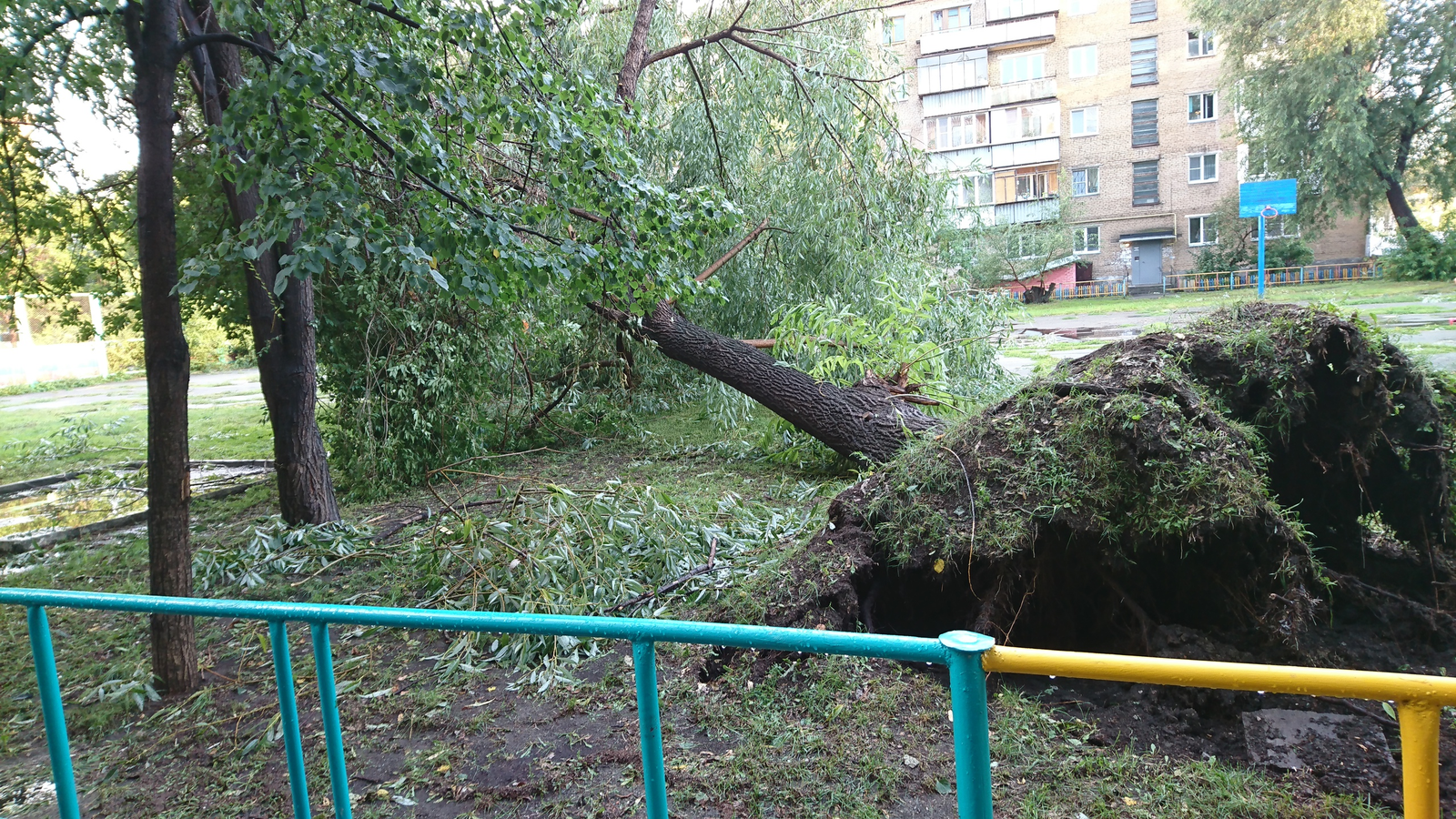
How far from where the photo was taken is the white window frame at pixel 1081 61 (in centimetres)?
3559

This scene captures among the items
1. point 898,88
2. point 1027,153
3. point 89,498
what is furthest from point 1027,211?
point 89,498

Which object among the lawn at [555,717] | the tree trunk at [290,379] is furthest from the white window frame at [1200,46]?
the tree trunk at [290,379]

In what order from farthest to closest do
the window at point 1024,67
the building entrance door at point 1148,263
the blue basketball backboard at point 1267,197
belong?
1. the building entrance door at point 1148,263
2. the window at point 1024,67
3. the blue basketball backboard at point 1267,197

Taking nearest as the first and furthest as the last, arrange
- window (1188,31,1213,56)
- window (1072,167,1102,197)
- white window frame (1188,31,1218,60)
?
1. white window frame (1188,31,1218,60)
2. window (1188,31,1213,56)
3. window (1072,167,1102,197)

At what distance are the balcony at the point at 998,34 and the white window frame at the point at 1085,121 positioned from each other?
10.3 ft

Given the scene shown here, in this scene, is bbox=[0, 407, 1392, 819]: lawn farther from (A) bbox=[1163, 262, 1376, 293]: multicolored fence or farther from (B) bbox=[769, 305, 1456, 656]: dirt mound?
(A) bbox=[1163, 262, 1376, 293]: multicolored fence

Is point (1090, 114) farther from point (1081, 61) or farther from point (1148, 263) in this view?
point (1148, 263)

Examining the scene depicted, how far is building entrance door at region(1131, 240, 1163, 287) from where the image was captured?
1426 inches

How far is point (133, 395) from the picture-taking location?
Result: 22203 mm

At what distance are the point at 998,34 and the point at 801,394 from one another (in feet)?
108

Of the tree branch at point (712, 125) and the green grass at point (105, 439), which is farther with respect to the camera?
the green grass at point (105, 439)

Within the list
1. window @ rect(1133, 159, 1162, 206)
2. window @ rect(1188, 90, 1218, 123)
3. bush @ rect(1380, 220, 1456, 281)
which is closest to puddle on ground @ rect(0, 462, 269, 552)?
bush @ rect(1380, 220, 1456, 281)

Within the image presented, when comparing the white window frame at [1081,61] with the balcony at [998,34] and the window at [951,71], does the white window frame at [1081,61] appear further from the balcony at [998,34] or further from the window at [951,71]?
the window at [951,71]

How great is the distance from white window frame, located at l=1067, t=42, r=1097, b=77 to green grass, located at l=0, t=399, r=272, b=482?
1309 inches
